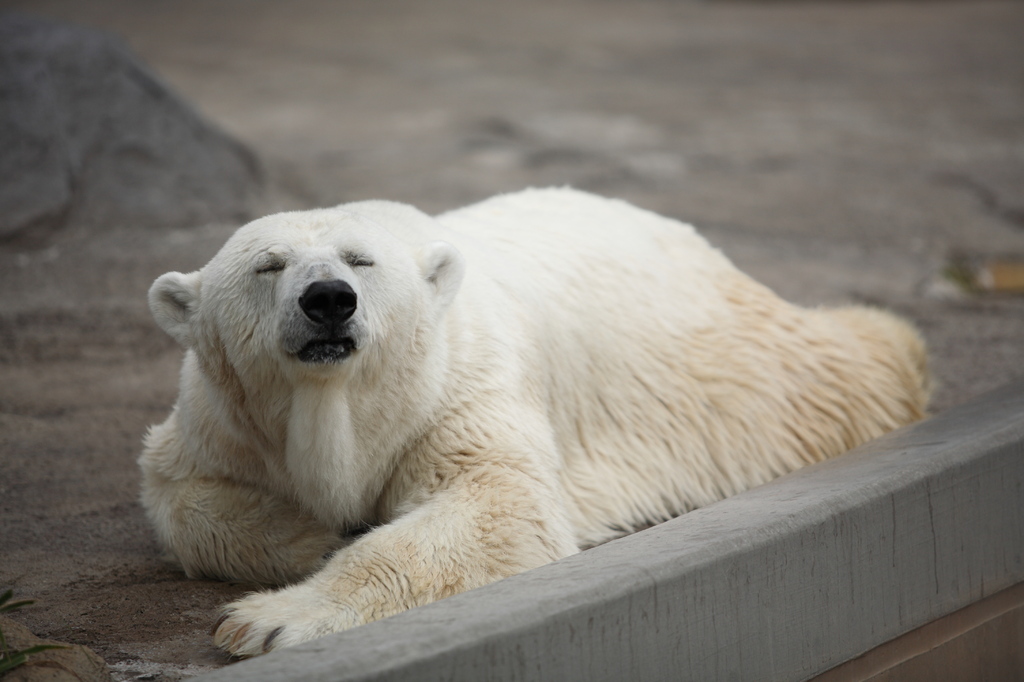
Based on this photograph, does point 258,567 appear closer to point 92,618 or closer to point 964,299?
point 92,618

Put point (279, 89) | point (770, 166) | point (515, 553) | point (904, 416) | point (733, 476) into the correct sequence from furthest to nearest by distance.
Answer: point (279, 89), point (770, 166), point (904, 416), point (733, 476), point (515, 553)

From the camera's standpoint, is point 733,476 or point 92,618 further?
point 733,476

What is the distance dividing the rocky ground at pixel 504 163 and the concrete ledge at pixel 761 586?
608 millimetres

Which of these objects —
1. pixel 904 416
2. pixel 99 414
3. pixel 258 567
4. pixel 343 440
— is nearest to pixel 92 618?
pixel 258 567

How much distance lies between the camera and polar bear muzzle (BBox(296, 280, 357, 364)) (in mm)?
2104

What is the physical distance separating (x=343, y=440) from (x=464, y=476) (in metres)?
Result: 0.27

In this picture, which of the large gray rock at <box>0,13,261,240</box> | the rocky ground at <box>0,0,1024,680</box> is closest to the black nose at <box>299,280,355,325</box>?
the rocky ground at <box>0,0,1024,680</box>

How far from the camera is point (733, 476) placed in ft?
9.78

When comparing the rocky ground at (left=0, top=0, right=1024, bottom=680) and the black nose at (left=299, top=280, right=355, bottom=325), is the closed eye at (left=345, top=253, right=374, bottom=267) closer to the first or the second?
the black nose at (left=299, top=280, right=355, bottom=325)

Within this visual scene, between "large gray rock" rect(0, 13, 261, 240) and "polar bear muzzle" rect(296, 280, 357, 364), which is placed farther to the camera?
"large gray rock" rect(0, 13, 261, 240)

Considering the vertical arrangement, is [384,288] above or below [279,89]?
below

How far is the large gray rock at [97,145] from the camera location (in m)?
5.29

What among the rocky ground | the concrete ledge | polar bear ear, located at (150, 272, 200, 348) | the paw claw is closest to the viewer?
the concrete ledge

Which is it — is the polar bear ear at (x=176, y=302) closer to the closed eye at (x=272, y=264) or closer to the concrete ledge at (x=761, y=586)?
the closed eye at (x=272, y=264)
